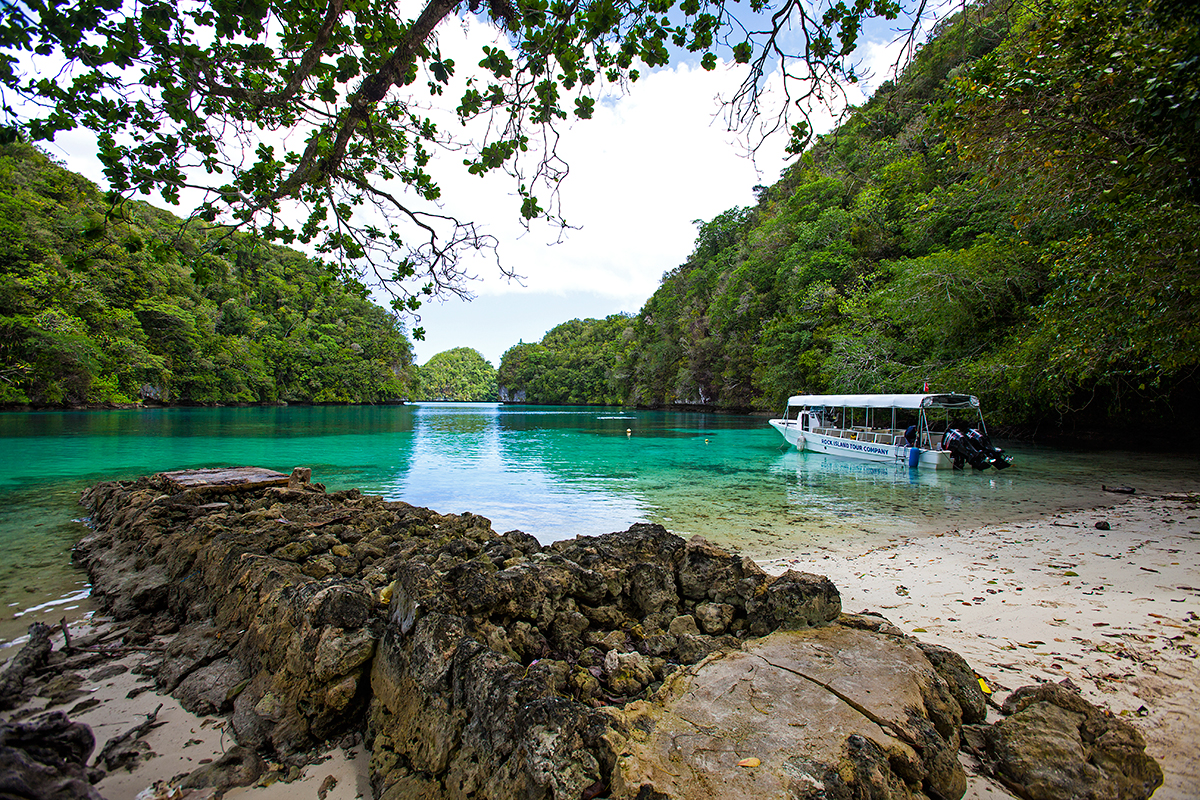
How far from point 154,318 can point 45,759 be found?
61.6m

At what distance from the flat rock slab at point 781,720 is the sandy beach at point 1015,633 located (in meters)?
0.44

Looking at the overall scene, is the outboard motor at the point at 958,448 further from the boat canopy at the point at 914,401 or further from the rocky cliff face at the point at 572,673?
the rocky cliff face at the point at 572,673

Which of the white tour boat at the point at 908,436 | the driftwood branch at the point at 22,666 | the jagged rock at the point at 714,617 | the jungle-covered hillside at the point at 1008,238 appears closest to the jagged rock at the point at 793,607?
the jagged rock at the point at 714,617

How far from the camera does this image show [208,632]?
3.62 meters

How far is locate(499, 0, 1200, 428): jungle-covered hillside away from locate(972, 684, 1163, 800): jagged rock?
13.6 feet

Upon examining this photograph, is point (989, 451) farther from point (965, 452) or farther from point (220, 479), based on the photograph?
point (220, 479)

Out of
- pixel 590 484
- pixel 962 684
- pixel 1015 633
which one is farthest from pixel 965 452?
pixel 962 684

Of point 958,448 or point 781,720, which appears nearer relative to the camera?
point 781,720

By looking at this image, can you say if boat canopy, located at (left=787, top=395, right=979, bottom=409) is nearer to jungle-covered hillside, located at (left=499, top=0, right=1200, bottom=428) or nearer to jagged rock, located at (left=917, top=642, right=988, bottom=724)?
jungle-covered hillside, located at (left=499, top=0, right=1200, bottom=428)

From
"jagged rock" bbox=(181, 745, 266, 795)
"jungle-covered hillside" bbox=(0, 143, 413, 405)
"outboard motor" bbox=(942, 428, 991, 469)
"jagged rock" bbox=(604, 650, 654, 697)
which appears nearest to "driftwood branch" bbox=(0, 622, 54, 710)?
"jagged rock" bbox=(181, 745, 266, 795)

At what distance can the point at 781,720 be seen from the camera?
6.84 feet

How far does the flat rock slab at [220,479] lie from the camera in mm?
7344

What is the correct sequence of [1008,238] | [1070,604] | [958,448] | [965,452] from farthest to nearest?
[1008,238] → [958,448] → [965,452] → [1070,604]

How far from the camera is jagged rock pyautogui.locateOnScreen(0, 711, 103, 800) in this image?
1.53 metres
